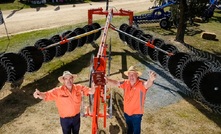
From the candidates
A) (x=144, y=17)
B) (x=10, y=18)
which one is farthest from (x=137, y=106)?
(x=10, y=18)

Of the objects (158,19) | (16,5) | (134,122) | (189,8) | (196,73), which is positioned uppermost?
(16,5)

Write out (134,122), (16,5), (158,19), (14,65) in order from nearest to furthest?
1. (134,122)
2. (14,65)
3. (158,19)
4. (16,5)

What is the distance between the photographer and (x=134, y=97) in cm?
631

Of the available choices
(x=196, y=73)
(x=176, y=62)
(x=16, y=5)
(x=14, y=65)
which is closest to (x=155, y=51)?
(x=176, y=62)

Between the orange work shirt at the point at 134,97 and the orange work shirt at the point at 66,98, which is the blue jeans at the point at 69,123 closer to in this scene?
the orange work shirt at the point at 66,98

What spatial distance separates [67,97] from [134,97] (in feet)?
5.35

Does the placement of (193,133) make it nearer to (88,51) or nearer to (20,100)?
(20,100)

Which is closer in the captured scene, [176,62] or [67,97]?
[67,97]

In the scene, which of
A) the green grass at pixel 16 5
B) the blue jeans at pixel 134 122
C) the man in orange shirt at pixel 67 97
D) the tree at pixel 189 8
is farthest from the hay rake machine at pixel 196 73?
the green grass at pixel 16 5

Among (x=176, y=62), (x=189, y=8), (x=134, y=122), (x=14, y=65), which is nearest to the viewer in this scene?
(x=134, y=122)

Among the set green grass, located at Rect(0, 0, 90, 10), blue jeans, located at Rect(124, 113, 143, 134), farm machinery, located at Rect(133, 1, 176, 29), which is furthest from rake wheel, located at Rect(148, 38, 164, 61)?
green grass, located at Rect(0, 0, 90, 10)

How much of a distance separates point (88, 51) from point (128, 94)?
9044 millimetres

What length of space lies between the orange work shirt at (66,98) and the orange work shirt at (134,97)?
3.36 ft

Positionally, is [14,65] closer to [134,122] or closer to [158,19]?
[134,122]
